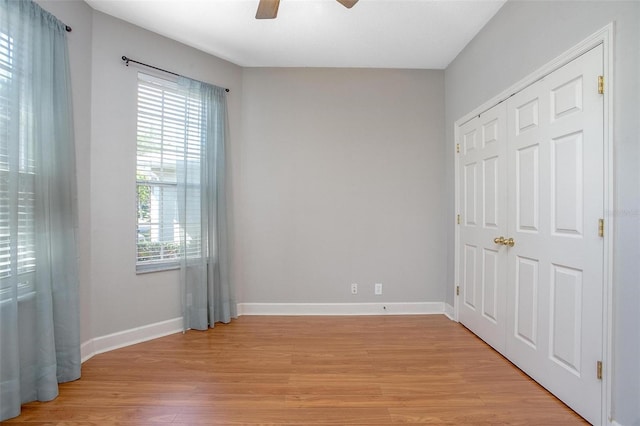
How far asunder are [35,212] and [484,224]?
3.46m

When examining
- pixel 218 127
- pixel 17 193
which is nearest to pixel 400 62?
pixel 218 127

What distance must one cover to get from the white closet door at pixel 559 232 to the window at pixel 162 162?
9.52 ft

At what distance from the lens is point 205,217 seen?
2.92 metres

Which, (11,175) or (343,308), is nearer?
(11,175)

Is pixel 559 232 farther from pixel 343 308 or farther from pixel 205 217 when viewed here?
pixel 205 217

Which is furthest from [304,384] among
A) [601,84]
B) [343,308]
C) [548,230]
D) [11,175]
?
[601,84]

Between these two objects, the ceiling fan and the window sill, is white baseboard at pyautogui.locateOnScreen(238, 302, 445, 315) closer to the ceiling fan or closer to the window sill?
the window sill

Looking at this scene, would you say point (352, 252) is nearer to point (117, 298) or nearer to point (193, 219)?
point (193, 219)

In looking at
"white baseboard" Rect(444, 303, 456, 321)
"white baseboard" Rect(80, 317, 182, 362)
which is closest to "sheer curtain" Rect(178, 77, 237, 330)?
"white baseboard" Rect(80, 317, 182, 362)

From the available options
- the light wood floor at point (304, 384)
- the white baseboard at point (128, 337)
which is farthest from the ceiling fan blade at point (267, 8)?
the white baseboard at point (128, 337)

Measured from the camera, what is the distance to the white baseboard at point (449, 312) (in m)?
3.15

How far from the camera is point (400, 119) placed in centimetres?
337

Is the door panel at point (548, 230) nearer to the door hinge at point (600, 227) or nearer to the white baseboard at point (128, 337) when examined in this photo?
the door hinge at point (600, 227)

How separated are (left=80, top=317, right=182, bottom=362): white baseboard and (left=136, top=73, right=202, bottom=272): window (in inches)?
21.7
